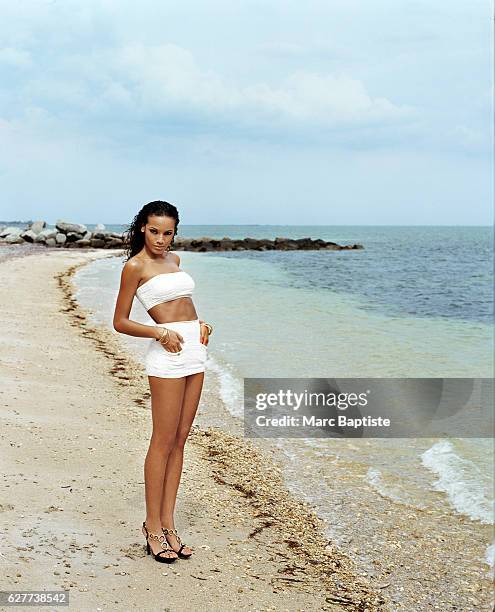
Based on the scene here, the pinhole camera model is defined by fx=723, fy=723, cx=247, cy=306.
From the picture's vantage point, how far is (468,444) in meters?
8.17

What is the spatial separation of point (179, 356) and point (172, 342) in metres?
0.11

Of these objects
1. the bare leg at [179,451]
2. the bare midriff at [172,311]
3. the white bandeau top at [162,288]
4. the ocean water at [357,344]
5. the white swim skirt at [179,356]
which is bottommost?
the ocean water at [357,344]

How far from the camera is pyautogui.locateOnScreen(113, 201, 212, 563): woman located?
4.18 m

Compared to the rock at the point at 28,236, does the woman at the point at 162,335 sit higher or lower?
lower

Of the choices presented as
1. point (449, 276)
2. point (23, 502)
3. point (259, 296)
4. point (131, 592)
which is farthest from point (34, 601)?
point (449, 276)

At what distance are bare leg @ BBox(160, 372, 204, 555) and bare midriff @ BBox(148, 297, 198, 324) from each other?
13.9 inches

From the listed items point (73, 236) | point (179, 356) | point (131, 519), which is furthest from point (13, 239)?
point (179, 356)

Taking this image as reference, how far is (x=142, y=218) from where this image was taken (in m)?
4.28

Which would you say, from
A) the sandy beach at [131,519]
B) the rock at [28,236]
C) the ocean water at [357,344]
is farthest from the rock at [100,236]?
the sandy beach at [131,519]

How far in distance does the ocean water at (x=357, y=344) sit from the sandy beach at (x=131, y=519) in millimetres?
582

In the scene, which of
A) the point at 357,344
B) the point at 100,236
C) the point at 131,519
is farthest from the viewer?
the point at 100,236

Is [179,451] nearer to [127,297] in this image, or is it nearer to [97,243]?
[127,297]

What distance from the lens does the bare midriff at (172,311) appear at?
4.22 meters

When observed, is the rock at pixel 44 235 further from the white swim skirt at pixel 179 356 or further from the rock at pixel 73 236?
the white swim skirt at pixel 179 356
